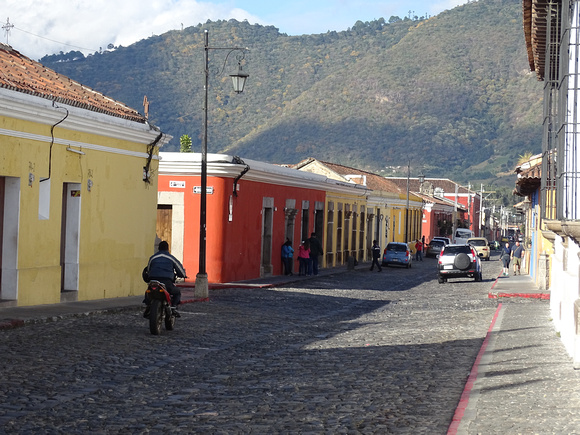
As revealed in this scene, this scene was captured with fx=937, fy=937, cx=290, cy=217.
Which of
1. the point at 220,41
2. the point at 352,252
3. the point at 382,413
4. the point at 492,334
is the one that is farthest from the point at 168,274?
Answer: the point at 220,41

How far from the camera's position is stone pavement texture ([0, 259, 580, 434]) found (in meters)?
8.04

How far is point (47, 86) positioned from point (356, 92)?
146m

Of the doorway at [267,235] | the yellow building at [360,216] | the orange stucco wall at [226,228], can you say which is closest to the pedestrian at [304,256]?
the doorway at [267,235]

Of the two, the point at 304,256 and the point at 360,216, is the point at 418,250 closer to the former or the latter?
the point at 360,216

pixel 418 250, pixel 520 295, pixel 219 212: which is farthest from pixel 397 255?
pixel 520 295

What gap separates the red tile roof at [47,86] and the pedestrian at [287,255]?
13.7 metres

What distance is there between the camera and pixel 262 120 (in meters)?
155

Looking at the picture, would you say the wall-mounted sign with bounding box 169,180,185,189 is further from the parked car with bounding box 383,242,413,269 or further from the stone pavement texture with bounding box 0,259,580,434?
the parked car with bounding box 383,242,413,269

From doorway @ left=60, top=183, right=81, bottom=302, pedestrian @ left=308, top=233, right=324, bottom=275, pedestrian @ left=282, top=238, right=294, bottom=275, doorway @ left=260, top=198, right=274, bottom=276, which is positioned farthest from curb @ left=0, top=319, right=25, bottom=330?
pedestrian @ left=308, top=233, right=324, bottom=275

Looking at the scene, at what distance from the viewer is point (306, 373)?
36.3ft

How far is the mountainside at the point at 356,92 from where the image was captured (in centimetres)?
15025

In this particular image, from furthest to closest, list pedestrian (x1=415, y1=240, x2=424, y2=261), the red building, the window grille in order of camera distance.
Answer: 1. pedestrian (x1=415, y1=240, x2=424, y2=261)
2. the red building
3. the window grille

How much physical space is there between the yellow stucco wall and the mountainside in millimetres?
121587

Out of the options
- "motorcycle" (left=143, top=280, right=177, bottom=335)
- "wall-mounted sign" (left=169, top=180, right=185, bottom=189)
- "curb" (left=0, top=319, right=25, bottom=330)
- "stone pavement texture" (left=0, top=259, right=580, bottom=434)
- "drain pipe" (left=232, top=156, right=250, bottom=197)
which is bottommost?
"stone pavement texture" (left=0, top=259, right=580, bottom=434)
